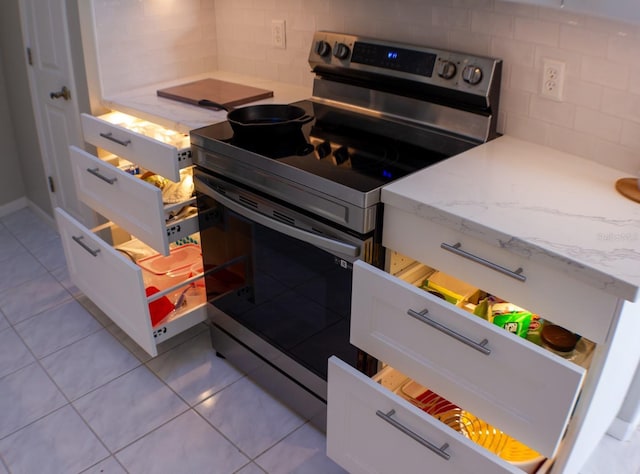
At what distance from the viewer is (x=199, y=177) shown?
6.13ft

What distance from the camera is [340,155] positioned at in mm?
1661

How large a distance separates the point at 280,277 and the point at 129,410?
0.73 m

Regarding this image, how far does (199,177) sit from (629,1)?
123cm

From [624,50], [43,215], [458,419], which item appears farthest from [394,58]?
[43,215]

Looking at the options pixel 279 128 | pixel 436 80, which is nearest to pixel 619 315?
pixel 436 80

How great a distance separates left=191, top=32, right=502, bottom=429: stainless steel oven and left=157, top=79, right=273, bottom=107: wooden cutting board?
202 mm

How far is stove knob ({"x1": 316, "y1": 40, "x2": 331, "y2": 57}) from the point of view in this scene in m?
2.03

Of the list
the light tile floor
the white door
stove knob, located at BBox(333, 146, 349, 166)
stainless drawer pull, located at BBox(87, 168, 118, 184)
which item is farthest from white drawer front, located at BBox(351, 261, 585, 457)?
the white door

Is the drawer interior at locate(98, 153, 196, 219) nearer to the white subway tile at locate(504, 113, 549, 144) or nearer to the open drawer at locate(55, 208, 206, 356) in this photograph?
the open drawer at locate(55, 208, 206, 356)

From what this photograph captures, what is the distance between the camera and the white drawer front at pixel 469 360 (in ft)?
3.77

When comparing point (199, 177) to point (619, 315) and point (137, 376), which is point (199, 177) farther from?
point (619, 315)

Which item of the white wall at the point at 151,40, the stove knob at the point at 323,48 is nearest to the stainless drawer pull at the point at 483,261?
the stove knob at the point at 323,48

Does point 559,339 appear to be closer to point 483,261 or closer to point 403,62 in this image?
point 483,261

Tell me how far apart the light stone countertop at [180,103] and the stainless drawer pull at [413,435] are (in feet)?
3.54
